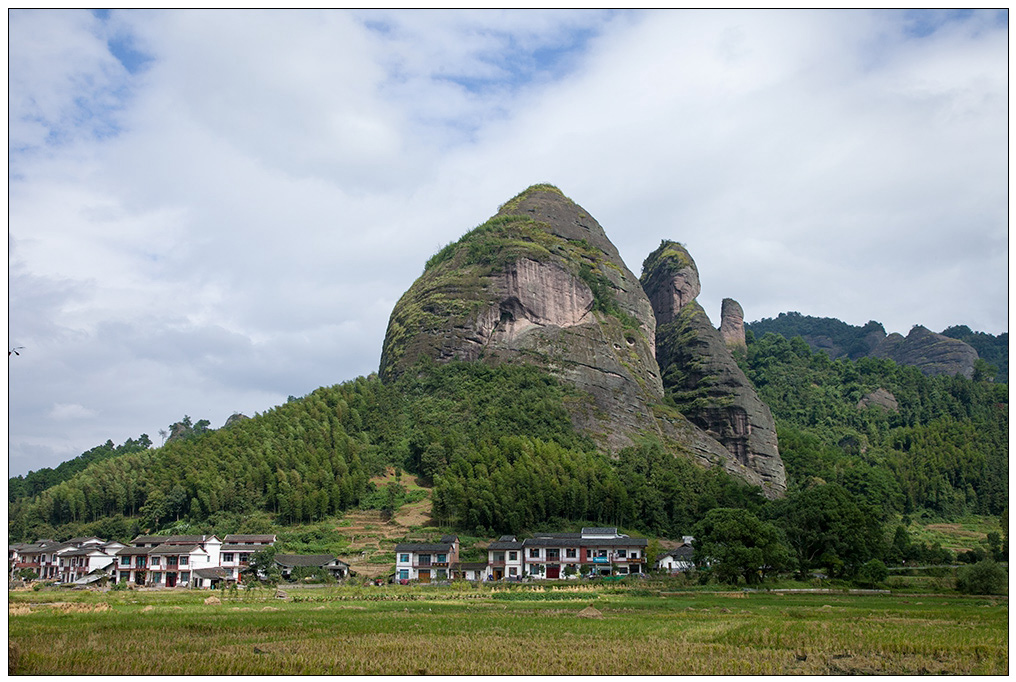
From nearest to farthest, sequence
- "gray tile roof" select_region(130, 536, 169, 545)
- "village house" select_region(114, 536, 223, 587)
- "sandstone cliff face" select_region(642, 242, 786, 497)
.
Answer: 1. "village house" select_region(114, 536, 223, 587)
2. "gray tile roof" select_region(130, 536, 169, 545)
3. "sandstone cliff face" select_region(642, 242, 786, 497)

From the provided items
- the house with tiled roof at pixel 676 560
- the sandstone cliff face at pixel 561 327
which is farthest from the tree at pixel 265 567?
the sandstone cliff face at pixel 561 327

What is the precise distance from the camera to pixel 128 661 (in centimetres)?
2158

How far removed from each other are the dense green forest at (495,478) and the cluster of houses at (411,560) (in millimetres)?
5564

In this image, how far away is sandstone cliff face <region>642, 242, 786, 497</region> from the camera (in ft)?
317

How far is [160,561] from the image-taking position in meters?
56.8

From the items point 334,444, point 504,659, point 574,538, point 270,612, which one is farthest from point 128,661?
point 334,444

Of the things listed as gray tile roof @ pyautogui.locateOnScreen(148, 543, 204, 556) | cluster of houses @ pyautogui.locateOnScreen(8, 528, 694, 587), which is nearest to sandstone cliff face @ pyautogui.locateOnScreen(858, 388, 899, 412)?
cluster of houses @ pyautogui.locateOnScreen(8, 528, 694, 587)

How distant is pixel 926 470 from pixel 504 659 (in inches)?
3615

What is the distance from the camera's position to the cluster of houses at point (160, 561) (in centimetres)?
5472

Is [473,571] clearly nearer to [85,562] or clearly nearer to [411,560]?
[411,560]

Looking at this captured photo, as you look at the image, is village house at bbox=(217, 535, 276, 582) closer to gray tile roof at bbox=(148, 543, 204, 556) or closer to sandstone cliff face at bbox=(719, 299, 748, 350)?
gray tile roof at bbox=(148, 543, 204, 556)

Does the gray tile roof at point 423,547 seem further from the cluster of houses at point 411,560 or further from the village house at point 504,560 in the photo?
the village house at point 504,560

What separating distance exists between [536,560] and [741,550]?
54.5ft

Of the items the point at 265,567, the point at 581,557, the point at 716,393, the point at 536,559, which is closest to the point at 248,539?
the point at 265,567
